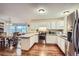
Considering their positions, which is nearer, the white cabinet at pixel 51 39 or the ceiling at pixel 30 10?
the ceiling at pixel 30 10

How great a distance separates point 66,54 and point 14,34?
95 cm

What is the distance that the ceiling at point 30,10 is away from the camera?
2010 mm

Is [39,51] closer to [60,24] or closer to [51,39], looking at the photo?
[51,39]

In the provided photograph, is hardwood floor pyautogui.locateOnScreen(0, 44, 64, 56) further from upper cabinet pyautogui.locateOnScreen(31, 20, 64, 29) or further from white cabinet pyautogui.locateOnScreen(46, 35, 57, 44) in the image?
upper cabinet pyautogui.locateOnScreen(31, 20, 64, 29)

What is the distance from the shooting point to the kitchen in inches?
80.1

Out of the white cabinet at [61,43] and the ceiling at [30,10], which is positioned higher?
Result: the ceiling at [30,10]

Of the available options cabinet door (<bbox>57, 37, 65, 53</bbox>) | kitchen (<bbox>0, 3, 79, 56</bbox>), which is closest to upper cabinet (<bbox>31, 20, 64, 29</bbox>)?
kitchen (<bbox>0, 3, 79, 56</bbox>)

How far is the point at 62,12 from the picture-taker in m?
2.05

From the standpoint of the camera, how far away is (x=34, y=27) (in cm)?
209

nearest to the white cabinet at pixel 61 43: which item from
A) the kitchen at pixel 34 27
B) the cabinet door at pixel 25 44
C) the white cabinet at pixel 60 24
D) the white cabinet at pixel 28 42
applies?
the kitchen at pixel 34 27

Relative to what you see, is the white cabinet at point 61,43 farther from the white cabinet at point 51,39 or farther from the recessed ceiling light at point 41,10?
the recessed ceiling light at point 41,10

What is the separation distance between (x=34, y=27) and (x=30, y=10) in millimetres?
300

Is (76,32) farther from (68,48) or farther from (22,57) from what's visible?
Result: (22,57)

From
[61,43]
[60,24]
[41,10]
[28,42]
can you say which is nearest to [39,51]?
[28,42]
